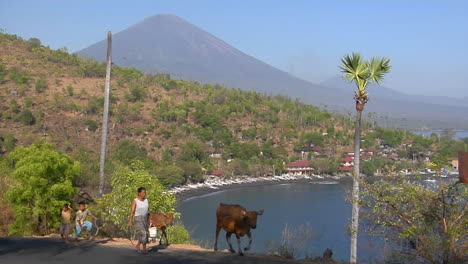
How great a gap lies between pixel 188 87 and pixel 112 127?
2458cm

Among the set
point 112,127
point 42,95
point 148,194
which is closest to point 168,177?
point 112,127

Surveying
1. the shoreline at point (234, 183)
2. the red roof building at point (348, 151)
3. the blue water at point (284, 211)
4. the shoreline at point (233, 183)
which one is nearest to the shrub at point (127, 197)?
the blue water at point (284, 211)

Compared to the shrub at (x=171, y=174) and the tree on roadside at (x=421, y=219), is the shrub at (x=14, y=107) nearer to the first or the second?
the shrub at (x=171, y=174)

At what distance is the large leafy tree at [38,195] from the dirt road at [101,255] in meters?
2.54

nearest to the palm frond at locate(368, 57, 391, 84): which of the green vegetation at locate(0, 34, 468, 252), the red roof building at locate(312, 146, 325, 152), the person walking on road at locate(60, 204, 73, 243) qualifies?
the person walking on road at locate(60, 204, 73, 243)

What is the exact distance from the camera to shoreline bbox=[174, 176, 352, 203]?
187ft

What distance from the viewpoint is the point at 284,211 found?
168 feet

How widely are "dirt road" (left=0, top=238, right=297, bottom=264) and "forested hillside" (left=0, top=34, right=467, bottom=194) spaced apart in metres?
43.1

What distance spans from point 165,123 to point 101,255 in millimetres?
64166

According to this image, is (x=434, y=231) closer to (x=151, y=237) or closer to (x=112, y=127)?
(x=151, y=237)

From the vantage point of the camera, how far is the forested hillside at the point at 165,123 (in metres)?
59.6

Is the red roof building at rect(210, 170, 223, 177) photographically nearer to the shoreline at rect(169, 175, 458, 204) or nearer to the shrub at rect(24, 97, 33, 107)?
the shoreline at rect(169, 175, 458, 204)

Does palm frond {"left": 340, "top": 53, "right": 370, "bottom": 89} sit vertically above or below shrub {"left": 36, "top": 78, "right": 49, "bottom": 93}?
below

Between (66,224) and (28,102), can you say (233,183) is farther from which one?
(66,224)
